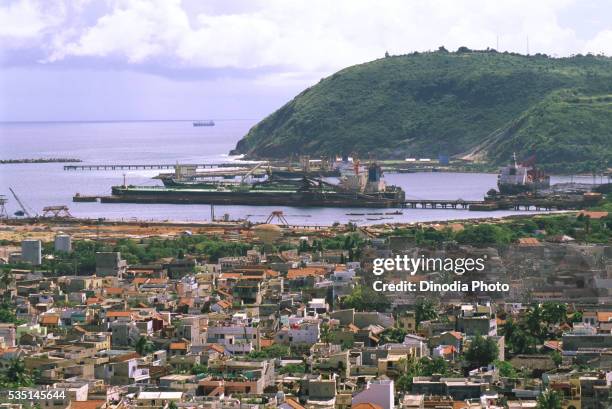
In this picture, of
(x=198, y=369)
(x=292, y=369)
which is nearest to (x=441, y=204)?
(x=198, y=369)

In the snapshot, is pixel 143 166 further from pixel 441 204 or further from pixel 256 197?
pixel 441 204

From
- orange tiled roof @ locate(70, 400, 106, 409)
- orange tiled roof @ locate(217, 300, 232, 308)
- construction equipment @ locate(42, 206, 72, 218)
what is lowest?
construction equipment @ locate(42, 206, 72, 218)

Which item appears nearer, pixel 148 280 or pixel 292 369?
pixel 292 369

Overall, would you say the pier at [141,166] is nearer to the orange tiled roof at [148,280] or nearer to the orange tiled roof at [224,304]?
the orange tiled roof at [148,280]

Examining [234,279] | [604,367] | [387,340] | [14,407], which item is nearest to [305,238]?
[234,279]

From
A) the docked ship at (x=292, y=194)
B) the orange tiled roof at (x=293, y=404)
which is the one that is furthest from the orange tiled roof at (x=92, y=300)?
the docked ship at (x=292, y=194)

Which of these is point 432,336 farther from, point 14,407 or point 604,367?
point 14,407

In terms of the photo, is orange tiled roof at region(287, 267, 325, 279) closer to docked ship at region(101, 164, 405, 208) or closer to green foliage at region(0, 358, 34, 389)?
green foliage at region(0, 358, 34, 389)

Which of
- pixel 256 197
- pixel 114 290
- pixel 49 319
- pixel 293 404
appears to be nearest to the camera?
pixel 293 404

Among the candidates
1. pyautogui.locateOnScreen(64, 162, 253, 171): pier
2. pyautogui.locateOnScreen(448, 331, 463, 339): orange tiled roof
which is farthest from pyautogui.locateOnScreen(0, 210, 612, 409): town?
pyautogui.locateOnScreen(64, 162, 253, 171): pier
